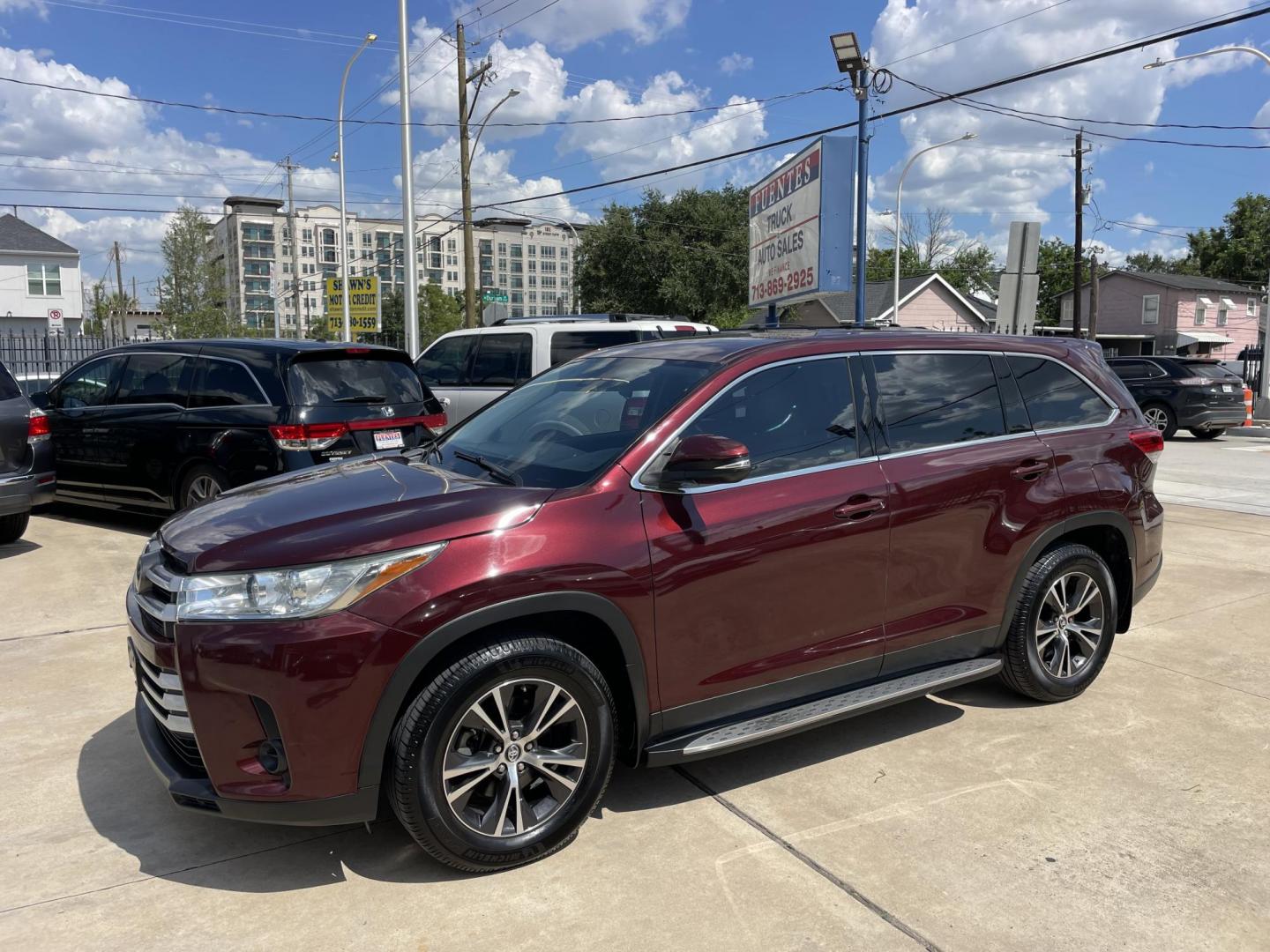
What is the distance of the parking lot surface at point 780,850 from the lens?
2.77 m

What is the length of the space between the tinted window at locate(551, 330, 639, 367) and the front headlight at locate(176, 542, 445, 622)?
23.8 ft

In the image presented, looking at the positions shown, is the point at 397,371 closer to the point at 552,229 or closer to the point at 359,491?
the point at 359,491

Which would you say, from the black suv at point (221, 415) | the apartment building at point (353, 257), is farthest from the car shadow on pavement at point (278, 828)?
the apartment building at point (353, 257)

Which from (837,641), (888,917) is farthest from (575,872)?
(837,641)

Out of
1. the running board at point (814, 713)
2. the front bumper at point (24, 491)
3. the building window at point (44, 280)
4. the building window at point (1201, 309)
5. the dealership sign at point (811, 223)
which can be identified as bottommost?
the running board at point (814, 713)

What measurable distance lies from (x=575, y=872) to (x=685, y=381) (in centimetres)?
181

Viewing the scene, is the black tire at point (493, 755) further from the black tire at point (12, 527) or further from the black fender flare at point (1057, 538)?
the black tire at point (12, 527)

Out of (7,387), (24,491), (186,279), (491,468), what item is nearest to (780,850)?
(491,468)

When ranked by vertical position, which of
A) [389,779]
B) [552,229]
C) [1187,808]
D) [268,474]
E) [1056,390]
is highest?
[552,229]

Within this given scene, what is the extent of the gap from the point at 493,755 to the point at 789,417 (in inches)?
67.2

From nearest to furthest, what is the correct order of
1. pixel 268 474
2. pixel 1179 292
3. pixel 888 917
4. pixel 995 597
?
pixel 888 917, pixel 995 597, pixel 268 474, pixel 1179 292

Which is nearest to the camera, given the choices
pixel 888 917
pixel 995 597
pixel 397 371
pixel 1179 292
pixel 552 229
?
pixel 888 917

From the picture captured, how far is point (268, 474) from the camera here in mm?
7066

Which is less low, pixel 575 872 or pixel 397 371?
pixel 397 371
